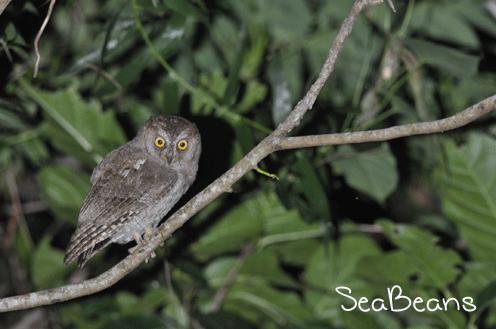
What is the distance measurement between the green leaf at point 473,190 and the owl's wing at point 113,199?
6.64ft

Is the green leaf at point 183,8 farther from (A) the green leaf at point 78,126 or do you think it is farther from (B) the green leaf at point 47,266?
(B) the green leaf at point 47,266

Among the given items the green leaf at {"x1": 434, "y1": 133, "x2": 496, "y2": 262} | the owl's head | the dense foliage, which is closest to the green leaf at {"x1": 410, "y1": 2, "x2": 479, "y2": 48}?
the dense foliage

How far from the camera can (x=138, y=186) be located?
6.49ft

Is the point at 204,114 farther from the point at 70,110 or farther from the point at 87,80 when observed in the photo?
the point at 87,80

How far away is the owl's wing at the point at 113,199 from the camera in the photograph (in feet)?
6.24

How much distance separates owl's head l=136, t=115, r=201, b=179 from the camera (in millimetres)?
2086

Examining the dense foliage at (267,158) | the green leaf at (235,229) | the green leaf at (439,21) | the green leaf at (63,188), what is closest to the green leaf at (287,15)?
the dense foliage at (267,158)

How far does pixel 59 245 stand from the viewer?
13.9 feet

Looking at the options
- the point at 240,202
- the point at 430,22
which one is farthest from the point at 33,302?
the point at 430,22

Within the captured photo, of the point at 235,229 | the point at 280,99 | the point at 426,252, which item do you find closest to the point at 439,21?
the point at 426,252

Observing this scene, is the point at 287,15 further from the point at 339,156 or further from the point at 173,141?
the point at 173,141

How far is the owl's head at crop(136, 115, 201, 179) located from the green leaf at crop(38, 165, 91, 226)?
46.9 inches

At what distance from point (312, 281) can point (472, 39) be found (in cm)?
229

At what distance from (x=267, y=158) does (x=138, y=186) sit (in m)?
0.91
